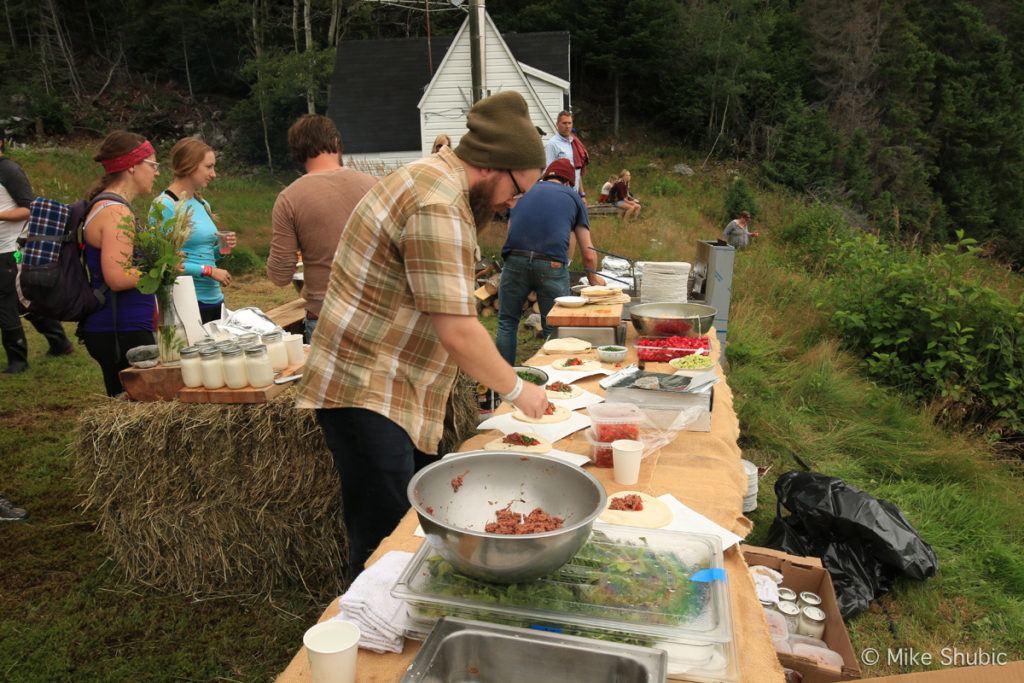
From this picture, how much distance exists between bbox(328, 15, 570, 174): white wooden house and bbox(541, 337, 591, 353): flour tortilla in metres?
16.0

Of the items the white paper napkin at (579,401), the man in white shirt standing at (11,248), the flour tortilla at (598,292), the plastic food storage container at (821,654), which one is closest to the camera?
the plastic food storage container at (821,654)

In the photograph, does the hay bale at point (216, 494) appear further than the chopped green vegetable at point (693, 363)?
No

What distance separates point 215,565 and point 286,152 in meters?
26.8

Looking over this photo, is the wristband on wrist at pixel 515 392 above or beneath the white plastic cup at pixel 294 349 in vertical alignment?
above

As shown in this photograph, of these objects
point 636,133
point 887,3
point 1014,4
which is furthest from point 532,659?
point 1014,4

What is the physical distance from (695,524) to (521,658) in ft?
2.92

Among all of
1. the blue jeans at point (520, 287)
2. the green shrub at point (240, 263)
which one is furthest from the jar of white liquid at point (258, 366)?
the green shrub at point (240, 263)

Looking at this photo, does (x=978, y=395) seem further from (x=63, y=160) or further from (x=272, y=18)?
(x=272, y=18)

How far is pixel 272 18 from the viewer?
29.0 metres

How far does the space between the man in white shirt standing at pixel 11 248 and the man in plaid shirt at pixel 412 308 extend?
11.8ft

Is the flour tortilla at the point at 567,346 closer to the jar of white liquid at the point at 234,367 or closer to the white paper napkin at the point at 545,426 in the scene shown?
the white paper napkin at the point at 545,426

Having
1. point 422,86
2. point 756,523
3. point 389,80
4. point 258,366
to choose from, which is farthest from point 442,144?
point 389,80

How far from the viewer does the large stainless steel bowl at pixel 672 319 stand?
3.68m

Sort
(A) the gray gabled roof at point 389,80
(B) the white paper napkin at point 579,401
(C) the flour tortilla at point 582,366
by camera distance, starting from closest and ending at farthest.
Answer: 1. (B) the white paper napkin at point 579,401
2. (C) the flour tortilla at point 582,366
3. (A) the gray gabled roof at point 389,80
